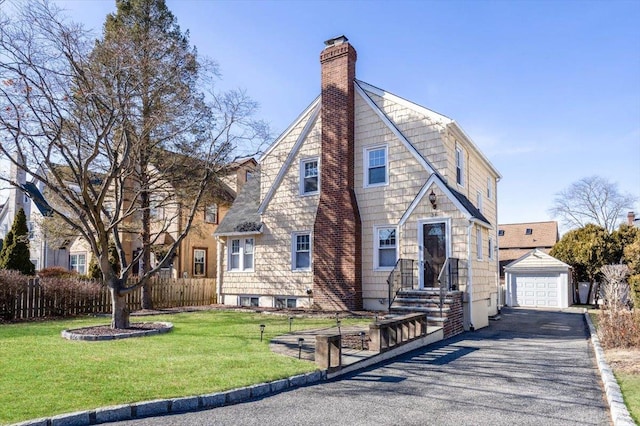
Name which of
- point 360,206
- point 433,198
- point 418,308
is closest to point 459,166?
point 433,198

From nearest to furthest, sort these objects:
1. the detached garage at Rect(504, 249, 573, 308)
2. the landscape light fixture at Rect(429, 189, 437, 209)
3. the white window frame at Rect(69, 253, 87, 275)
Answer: the landscape light fixture at Rect(429, 189, 437, 209) → the detached garage at Rect(504, 249, 573, 308) → the white window frame at Rect(69, 253, 87, 275)

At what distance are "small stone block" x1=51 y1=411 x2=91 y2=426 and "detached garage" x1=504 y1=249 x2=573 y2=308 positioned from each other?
2671 cm

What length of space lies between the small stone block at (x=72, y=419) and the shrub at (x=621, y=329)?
35.1ft

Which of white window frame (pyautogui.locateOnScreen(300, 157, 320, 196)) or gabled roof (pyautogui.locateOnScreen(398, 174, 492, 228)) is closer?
gabled roof (pyautogui.locateOnScreen(398, 174, 492, 228))

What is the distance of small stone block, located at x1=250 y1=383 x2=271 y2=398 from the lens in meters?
6.38

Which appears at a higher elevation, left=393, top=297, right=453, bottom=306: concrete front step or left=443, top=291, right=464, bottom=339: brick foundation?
left=393, top=297, right=453, bottom=306: concrete front step

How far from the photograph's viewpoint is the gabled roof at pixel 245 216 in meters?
19.6

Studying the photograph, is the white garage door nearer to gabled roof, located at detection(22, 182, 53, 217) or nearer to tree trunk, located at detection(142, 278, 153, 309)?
tree trunk, located at detection(142, 278, 153, 309)

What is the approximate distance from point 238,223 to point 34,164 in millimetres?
8854

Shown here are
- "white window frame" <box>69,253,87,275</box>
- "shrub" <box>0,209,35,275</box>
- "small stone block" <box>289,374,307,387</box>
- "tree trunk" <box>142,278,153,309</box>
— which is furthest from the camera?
"white window frame" <box>69,253,87,275</box>

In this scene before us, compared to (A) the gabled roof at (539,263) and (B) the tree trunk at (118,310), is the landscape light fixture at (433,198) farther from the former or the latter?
(A) the gabled roof at (539,263)

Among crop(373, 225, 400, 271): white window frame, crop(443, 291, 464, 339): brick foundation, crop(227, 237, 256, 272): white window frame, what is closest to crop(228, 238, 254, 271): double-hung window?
crop(227, 237, 256, 272): white window frame

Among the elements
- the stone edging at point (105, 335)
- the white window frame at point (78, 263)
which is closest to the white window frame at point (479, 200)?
the stone edging at point (105, 335)

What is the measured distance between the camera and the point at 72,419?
5.01m
